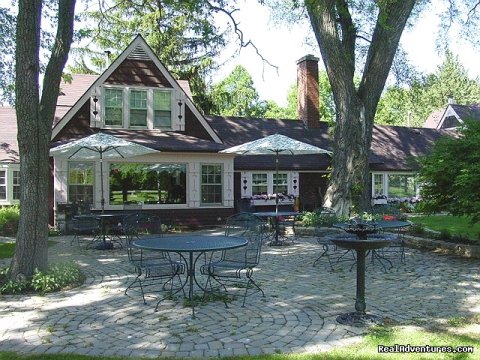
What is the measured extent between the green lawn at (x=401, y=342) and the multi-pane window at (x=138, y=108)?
1344 cm

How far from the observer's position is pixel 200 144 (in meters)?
16.8

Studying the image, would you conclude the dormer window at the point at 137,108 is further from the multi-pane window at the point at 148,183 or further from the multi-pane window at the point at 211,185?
the multi-pane window at the point at 211,185

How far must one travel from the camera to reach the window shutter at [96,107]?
54.1 ft

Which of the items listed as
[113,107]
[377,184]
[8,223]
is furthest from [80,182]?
[377,184]

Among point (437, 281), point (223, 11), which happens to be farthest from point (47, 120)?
point (223, 11)

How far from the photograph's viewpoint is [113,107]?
1697cm

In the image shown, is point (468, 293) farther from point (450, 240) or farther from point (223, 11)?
point (223, 11)

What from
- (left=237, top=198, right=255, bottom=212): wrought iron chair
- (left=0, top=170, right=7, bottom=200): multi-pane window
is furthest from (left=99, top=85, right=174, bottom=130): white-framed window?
(left=0, top=170, right=7, bottom=200): multi-pane window

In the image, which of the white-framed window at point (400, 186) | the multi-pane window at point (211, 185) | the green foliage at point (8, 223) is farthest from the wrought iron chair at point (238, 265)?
the white-framed window at point (400, 186)

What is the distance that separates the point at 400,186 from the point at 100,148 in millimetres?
16617

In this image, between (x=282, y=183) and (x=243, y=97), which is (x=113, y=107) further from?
(x=243, y=97)

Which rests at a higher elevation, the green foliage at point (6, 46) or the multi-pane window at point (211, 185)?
the green foliage at point (6, 46)

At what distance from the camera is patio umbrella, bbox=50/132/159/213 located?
11615mm

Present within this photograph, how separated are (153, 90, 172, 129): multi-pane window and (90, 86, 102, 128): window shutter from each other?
1945mm
